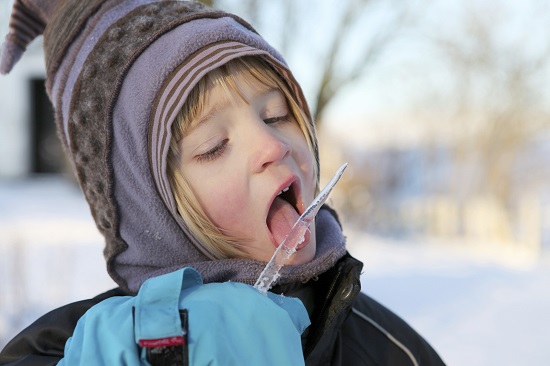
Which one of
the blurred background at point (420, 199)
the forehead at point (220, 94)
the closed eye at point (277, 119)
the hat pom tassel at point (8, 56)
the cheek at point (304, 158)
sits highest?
the forehead at point (220, 94)

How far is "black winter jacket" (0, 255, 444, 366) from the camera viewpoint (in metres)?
1.34

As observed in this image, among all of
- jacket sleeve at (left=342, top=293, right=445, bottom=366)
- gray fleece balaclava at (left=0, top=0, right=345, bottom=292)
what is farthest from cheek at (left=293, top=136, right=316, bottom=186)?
jacket sleeve at (left=342, top=293, right=445, bottom=366)

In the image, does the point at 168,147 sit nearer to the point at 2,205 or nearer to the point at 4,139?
the point at 2,205

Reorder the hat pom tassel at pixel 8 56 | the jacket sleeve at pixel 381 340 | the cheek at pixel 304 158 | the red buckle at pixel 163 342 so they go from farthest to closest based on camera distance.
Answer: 1. the hat pom tassel at pixel 8 56
2. the jacket sleeve at pixel 381 340
3. the cheek at pixel 304 158
4. the red buckle at pixel 163 342

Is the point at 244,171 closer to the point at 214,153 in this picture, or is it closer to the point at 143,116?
the point at 214,153

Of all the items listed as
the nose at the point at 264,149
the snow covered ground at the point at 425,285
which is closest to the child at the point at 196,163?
the nose at the point at 264,149

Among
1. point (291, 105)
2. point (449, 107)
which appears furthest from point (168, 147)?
point (449, 107)

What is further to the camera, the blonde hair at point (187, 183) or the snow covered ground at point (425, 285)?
the snow covered ground at point (425, 285)

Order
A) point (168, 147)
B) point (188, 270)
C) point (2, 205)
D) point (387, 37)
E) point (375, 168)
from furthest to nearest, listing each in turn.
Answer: point (375, 168) < point (2, 205) < point (387, 37) < point (168, 147) < point (188, 270)

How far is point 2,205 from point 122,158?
10805mm

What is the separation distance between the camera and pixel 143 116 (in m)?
1.37

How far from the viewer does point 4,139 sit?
1598 cm

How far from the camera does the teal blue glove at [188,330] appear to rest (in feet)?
3.16

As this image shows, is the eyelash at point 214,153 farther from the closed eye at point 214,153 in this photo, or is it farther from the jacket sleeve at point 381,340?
the jacket sleeve at point 381,340
